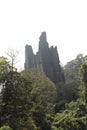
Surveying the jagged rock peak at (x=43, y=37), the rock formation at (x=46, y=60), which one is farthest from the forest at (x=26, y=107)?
the jagged rock peak at (x=43, y=37)

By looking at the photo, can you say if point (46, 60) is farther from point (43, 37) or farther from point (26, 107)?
point (26, 107)

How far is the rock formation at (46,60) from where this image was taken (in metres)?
69.3

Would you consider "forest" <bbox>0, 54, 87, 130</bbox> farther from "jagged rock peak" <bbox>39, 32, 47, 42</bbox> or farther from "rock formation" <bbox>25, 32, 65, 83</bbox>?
"jagged rock peak" <bbox>39, 32, 47, 42</bbox>

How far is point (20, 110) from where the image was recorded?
21.4 metres

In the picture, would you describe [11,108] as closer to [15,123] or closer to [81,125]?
[15,123]

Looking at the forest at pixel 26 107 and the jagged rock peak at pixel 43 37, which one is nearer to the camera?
the forest at pixel 26 107

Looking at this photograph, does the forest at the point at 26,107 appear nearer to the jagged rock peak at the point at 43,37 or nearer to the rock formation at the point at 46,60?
the rock formation at the point at 46,60

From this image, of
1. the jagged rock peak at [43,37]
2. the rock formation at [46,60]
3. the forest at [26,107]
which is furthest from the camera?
the jagged rock peak at [43,37]

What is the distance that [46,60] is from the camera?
70.6 metres

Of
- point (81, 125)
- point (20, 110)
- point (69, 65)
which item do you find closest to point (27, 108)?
point (20, 110)

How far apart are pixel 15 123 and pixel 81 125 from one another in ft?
41.2

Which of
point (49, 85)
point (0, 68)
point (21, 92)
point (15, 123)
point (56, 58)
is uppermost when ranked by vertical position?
point (56, 58)

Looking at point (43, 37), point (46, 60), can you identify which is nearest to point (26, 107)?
point (46, 60)

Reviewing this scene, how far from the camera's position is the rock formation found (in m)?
69.3
